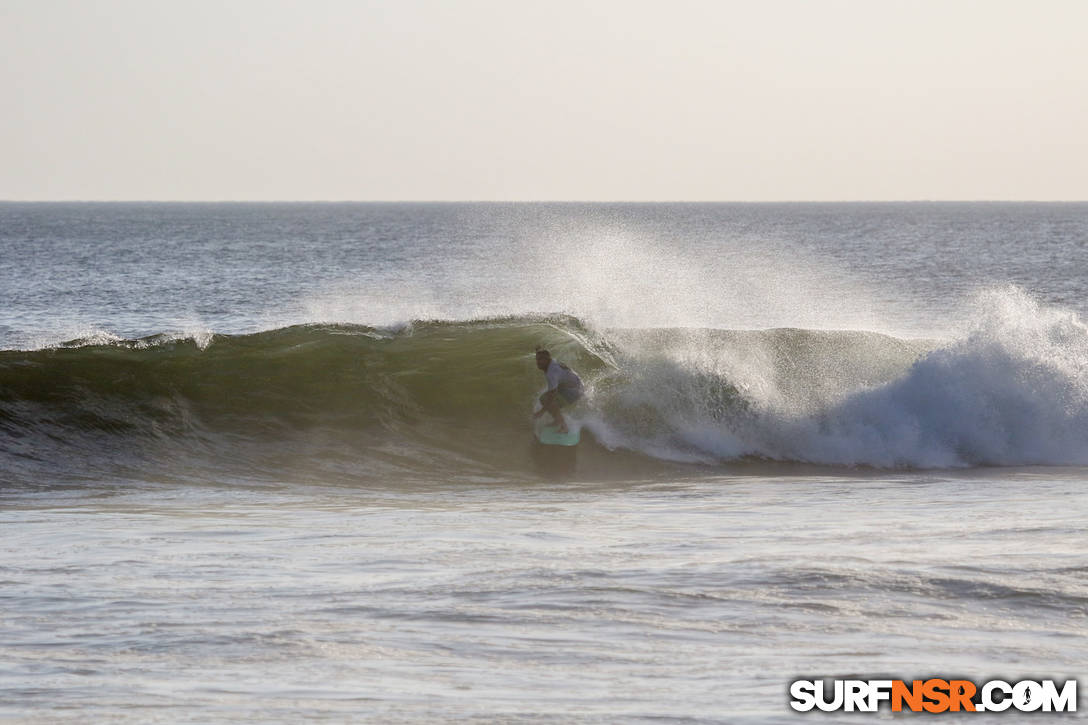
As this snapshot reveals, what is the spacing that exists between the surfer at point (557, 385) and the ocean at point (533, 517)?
623 millimetres

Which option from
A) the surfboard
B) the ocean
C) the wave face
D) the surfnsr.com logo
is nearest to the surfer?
the surfboard

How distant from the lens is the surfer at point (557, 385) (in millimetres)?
13758

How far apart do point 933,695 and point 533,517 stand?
560 cm

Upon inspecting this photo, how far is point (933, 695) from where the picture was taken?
6.32 meters

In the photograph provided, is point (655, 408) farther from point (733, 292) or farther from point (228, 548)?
point (733, 292)

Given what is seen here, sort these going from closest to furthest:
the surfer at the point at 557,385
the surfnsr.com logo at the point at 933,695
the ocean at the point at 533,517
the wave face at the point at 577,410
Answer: the surfnsr.com logo at the point at 933,695, the ocean at the point at 533,517, the surfer at the point at 557,385, the wave face at the point at 577,410

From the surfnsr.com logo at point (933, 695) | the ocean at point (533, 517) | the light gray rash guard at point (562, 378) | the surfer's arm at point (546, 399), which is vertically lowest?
the surfnsr.com logo at point (933, 695)

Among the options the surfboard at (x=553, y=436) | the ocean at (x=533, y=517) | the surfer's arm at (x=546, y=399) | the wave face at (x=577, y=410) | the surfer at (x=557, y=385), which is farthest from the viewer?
the wave face at (x=577, y=410)

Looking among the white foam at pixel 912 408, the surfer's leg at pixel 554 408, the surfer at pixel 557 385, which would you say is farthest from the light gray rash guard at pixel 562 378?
the white foam at pixel 912 408

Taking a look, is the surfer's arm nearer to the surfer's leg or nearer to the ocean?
the surfer's leg

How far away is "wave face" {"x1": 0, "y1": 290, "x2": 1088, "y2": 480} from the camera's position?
15.4 m

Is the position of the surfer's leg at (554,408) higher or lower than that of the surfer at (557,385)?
lower

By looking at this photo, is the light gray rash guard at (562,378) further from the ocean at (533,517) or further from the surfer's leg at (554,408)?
the ocean at (533,517)

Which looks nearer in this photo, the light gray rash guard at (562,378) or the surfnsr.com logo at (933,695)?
the surfnsr.com logo at (933,695)
